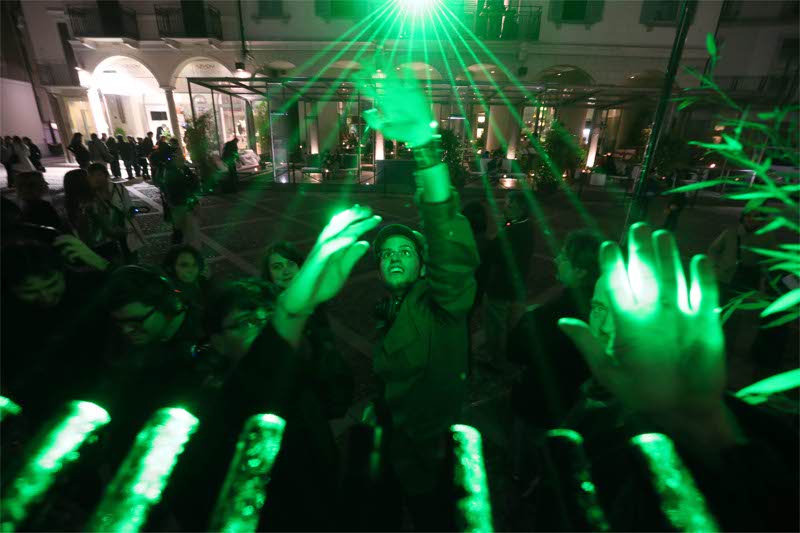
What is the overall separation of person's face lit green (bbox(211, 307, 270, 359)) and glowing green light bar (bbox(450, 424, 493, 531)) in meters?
0.83

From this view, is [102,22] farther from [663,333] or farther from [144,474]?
[663,333]

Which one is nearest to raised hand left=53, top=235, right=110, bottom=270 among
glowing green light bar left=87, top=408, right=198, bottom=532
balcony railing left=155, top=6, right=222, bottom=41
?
glowing green light bar left=87, top=408, right=198, bottom=532

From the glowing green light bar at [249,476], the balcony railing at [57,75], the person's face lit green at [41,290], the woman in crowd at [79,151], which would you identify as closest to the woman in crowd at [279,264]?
the person's face lit green at [41,290]

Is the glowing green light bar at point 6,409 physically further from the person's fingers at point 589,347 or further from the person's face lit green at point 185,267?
the person's fingers at point 589,347

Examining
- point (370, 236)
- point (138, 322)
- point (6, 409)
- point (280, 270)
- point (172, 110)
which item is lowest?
point (370, 236)

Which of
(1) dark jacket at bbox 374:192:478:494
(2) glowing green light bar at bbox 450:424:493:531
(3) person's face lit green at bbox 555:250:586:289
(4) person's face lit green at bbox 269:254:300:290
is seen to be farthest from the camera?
(4) person's face lit green at bbox 269:254:300:290

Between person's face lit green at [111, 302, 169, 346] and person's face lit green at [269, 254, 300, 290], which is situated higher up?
person's face lit green at [111, 302, 169, 346]

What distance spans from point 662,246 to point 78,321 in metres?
2.40

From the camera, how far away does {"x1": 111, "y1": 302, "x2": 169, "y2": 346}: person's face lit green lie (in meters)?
1.41

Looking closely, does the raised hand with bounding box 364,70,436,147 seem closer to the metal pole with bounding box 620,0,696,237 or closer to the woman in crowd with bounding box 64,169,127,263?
the metal pole with bounding box 620,0,696,237

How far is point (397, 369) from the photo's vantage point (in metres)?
1.44

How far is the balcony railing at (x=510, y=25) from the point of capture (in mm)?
15434

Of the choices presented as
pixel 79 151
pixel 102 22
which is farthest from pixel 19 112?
pixel 79 151

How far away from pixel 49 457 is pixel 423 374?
1179 mm
